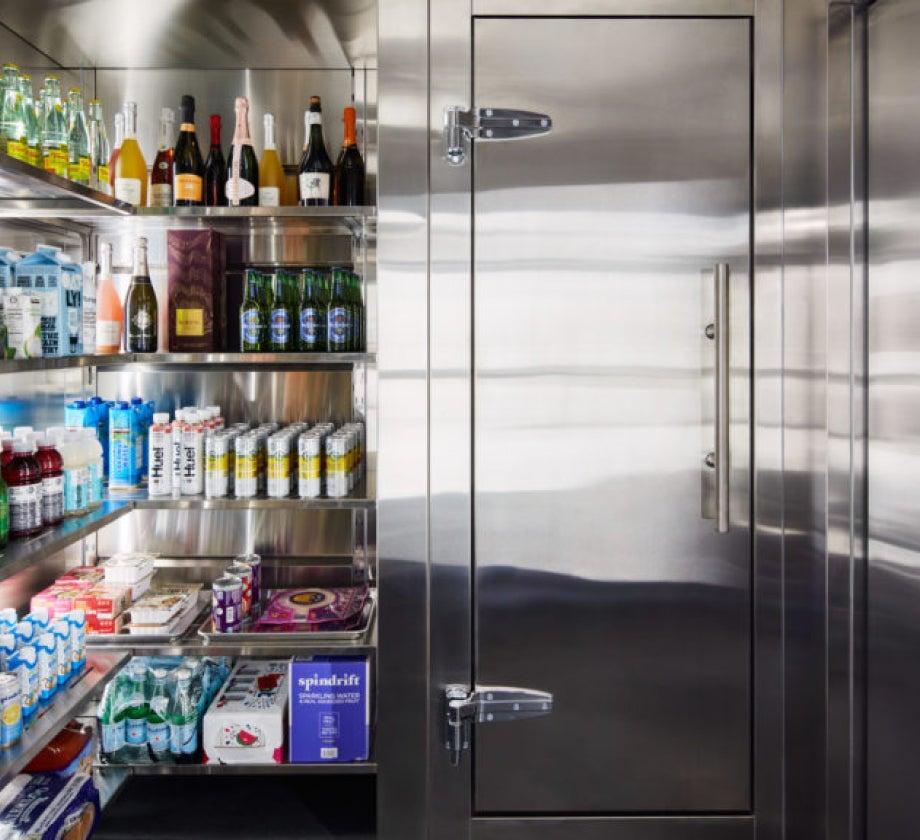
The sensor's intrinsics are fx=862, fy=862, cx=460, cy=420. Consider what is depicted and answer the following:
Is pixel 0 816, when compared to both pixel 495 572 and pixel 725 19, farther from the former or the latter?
pixel 725 19

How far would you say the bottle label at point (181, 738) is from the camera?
2178mm

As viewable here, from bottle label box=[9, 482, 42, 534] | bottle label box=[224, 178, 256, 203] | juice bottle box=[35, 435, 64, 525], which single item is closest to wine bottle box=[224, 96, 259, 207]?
bottle label box=[224, 178, 256, 203]

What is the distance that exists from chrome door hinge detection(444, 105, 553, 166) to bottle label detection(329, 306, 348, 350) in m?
0.47

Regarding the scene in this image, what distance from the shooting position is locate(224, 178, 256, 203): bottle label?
7.52ft

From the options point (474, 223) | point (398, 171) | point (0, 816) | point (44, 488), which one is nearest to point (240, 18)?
point (398, 171)

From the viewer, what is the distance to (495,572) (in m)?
2.13

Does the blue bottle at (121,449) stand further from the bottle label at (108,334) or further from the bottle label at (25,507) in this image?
the bottle label at (25,507)

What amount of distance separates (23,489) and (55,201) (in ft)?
2.40

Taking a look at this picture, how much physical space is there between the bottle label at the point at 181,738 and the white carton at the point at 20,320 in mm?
1022

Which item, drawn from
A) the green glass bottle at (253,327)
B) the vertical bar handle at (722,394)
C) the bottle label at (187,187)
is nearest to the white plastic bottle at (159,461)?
the green glass bottle at (253,327)

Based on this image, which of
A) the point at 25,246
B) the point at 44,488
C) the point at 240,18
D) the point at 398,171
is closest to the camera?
the point at 44,488

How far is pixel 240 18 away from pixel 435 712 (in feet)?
6.01

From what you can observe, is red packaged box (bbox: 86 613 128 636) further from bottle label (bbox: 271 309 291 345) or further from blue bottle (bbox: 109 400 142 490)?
bottle label (bbox: 271 309 291 345)

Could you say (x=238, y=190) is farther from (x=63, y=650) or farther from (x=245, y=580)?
(x=63, y=650)
